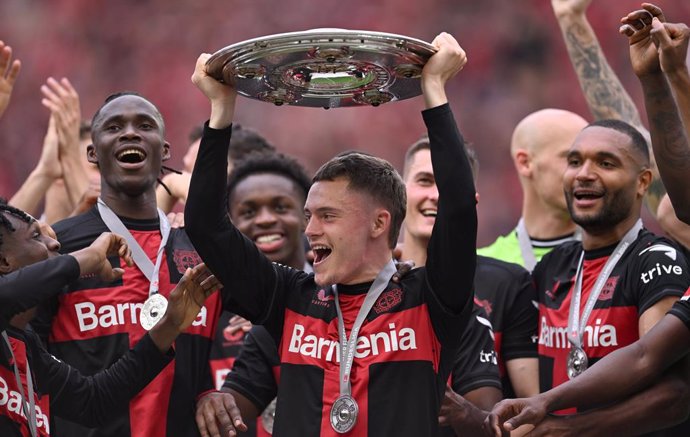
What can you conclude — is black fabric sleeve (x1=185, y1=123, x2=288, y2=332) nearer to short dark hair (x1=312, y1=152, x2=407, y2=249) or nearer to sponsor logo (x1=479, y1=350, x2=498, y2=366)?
short dark hair (x1=312, y1=152, x2=407, y2=249)

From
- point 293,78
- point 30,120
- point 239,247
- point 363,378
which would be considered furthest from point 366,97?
point 30,120

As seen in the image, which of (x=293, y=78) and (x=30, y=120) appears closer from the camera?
(x=293, y=78)

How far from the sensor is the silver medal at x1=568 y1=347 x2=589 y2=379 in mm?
4781

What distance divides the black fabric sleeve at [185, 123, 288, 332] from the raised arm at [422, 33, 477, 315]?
0.67 metres

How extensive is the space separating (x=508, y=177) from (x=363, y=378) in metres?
6.79

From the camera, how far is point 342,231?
4.21 metres

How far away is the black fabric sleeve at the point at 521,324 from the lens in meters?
5.30

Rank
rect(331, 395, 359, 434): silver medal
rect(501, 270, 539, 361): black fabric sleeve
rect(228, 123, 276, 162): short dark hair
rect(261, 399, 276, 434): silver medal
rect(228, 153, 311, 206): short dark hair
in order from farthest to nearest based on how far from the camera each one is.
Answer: rect(228, 123, 276, 162): short dark hair → rect(228, 153, 311, 206): short dark hair → rect(261, 399, 276, 434): silver medal → rect(501, 270, 539, 361): black fabric sleeve → rect(331, 395, 359, 434): silver medal

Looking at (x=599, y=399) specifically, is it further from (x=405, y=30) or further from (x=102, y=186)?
(x=405, y=30)

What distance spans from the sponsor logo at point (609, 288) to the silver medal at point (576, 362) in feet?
0.78

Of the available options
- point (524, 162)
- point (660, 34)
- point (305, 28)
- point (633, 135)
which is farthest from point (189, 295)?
point (305, 28)

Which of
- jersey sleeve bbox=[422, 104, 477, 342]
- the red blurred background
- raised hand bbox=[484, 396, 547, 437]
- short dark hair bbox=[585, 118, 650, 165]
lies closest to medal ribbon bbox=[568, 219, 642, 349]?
short dark hair bbox=[585, 118, 650, 165]

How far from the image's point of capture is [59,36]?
11.9 metres

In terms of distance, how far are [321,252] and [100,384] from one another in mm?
1018
